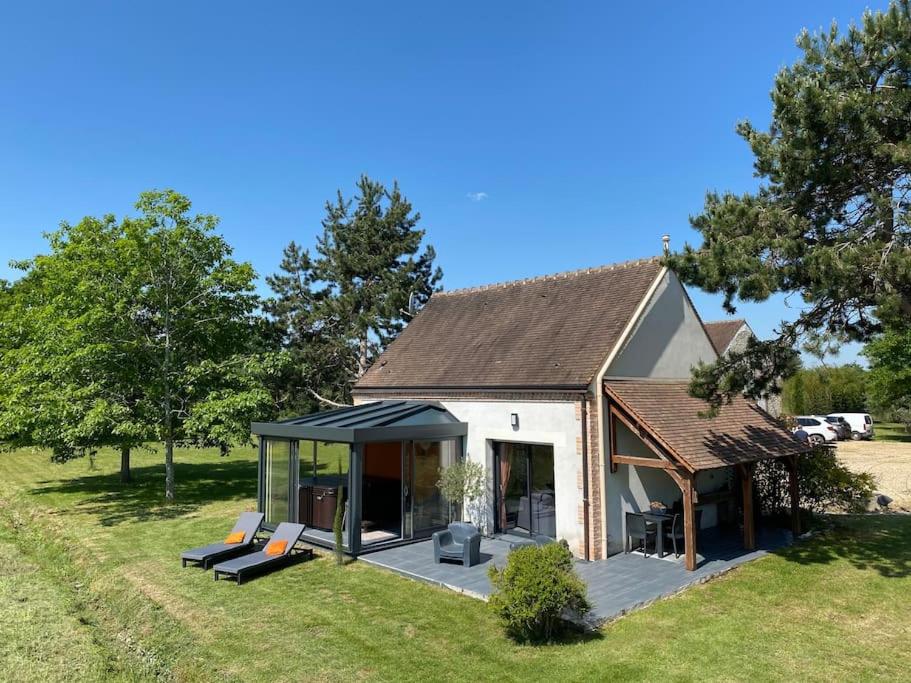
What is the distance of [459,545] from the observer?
45.2ft

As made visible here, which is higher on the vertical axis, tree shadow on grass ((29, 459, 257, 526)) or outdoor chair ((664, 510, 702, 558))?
outdoor chair ((664, 510, 702, 558))

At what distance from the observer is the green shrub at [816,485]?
1599cm

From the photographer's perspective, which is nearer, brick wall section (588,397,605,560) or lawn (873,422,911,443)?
brick wall section (588,397,605,560)

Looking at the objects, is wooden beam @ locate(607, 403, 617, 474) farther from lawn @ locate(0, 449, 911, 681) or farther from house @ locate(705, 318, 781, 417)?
house @ locate(705, 318, 781, 417)


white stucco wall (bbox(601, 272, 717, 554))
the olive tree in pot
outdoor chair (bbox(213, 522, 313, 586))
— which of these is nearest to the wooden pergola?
white stucco wall (bbox(601, 272, 717, 554))

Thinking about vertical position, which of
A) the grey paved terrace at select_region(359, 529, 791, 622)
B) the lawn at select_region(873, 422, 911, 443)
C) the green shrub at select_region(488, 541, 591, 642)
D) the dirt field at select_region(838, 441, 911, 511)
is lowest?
Result: the grey paved terrace at select_region(359, 529, 791, 622)

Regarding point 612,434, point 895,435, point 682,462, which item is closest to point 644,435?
point 612,434

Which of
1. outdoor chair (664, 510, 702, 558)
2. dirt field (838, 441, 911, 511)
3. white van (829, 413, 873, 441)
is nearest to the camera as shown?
outdoor chair (664, 510, 702, 558)

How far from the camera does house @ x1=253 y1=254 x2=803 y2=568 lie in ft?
45.8

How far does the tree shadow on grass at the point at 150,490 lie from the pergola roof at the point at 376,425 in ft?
20.2

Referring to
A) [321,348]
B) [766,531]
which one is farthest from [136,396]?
[766,531]

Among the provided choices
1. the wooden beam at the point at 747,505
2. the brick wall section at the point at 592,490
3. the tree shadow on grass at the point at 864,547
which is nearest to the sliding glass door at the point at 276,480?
the brick wall section at the point at 592,490

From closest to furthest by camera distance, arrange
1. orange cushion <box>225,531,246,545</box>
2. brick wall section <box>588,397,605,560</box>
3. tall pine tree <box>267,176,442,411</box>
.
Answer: brick wall section <box>588,397,605,560</box> → orange cushion <box>225,531,246,545</box> → tall pine tree <box>267,176,442,411</box>

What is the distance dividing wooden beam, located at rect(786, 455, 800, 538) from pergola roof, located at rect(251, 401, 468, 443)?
893cm
